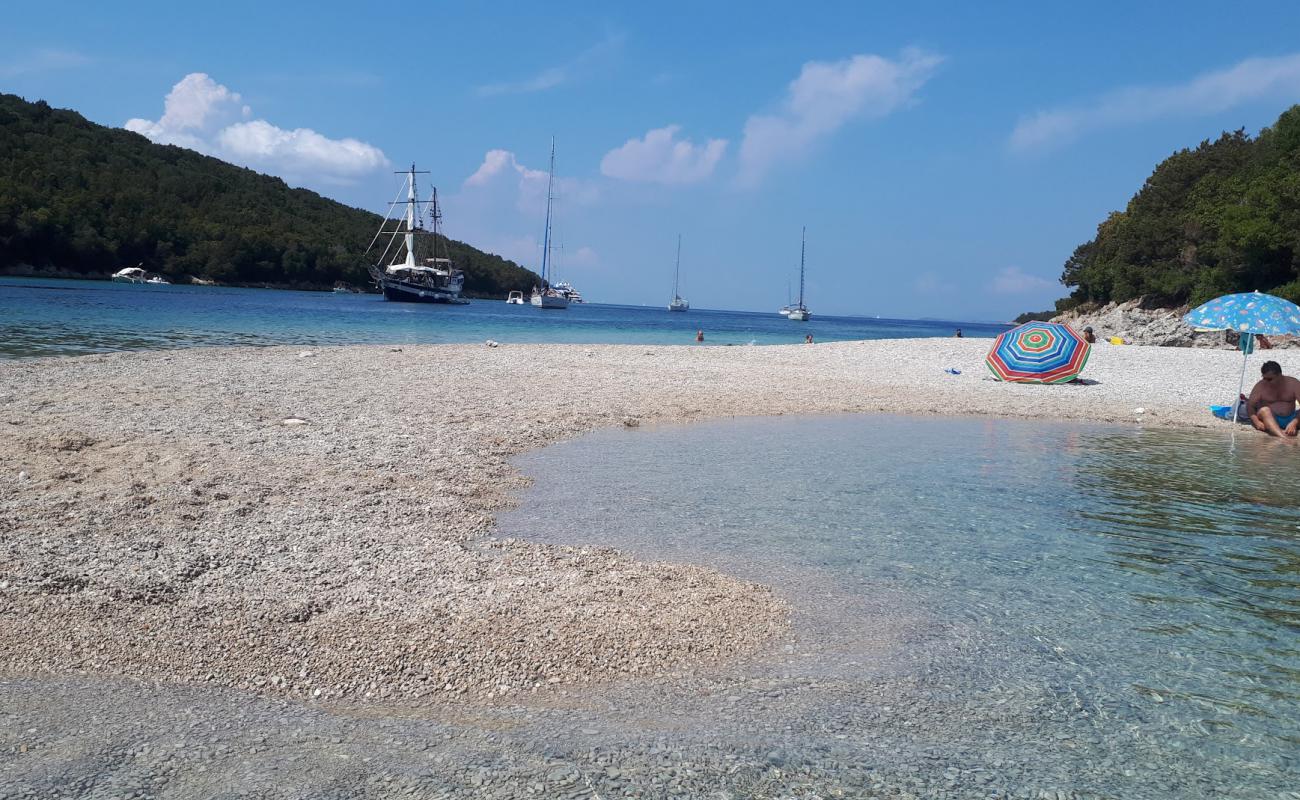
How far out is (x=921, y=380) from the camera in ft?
68.6

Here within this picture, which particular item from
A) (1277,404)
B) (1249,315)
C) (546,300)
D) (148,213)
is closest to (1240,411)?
(1277,404)

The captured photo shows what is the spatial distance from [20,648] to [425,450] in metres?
5.60

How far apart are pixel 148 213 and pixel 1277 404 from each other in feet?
374

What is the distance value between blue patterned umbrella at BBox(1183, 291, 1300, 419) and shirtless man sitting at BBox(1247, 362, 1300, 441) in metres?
0.64

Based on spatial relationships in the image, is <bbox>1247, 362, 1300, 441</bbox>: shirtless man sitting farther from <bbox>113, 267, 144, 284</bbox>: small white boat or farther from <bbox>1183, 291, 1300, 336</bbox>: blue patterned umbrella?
<bbox>113, 267, 144, 284</bbox>: small white boat

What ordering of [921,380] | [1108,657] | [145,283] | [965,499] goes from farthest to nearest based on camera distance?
[145,283] < [921,380] < [965,499] < [1108,657]

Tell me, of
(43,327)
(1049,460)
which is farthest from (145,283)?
(1049,460)

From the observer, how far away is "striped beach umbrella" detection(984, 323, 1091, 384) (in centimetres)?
2006

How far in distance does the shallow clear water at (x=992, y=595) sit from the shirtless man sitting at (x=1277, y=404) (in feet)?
9.29

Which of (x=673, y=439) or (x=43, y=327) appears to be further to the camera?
(x=43, y=327)

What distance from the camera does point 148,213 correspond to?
10106 cm

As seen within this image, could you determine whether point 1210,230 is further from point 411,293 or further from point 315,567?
point 411,293

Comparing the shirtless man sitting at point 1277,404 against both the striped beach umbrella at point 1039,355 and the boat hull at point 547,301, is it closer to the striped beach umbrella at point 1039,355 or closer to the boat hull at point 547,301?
the striped beach umbrella at point 1039,355

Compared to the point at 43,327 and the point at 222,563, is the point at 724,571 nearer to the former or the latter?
Result: the point at 222,563
